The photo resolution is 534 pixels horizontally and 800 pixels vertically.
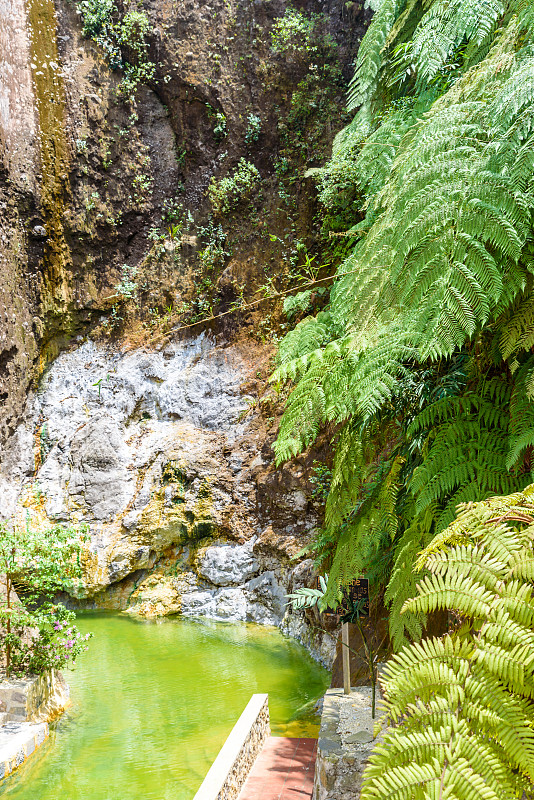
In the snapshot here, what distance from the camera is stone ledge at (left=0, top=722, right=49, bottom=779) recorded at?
3829 millimetres

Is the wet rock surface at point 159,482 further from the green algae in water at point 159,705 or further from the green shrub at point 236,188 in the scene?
the green shrub at point 236,188

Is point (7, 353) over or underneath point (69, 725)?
over

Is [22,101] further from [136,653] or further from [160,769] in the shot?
[160,769]

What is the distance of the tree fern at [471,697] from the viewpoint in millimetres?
896

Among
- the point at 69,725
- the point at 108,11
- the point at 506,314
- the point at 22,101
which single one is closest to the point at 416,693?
the point at 506,314

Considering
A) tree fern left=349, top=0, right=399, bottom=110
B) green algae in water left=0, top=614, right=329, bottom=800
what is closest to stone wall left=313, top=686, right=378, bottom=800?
green algae in water left=0, top=614, right=329, bottom=800

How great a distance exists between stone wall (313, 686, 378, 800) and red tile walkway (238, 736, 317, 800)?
0.54m

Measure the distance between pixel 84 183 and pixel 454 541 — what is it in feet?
31.0

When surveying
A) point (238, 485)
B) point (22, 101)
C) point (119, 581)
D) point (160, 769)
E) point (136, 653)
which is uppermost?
point (22, 101)

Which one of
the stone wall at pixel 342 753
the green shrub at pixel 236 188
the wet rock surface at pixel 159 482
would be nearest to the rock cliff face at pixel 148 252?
the wet rock surface at pixel 159 482

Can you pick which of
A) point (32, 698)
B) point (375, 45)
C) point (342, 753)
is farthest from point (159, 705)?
point (375, 45)

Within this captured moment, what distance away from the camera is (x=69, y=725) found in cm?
452

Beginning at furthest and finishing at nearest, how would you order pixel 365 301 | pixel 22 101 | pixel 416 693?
pixel 22 101 → pixel 365 301 → pixel 416 693

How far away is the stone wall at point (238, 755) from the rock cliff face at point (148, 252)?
3.95 meters
